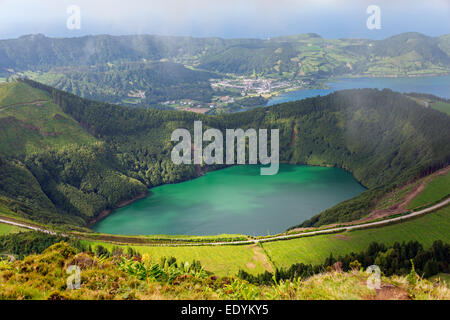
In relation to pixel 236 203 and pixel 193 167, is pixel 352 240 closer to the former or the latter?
pixel 236 203

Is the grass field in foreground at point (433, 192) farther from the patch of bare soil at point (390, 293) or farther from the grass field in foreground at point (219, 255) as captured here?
the patch of bare soil at point (390, 293)

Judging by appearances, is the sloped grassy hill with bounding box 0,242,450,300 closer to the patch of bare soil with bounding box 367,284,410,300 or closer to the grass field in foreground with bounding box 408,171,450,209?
the patch of bare soil with bounding box 367,284,410,300

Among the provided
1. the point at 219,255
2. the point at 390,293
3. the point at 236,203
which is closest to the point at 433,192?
the point at 236,203

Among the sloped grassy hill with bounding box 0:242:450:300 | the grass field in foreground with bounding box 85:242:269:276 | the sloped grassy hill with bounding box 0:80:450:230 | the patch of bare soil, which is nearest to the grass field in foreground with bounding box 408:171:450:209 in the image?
the sloped grassy hill with bounding box 0:80:450:230

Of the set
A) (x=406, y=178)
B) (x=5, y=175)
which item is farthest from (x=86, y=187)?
(x=406, y=178)

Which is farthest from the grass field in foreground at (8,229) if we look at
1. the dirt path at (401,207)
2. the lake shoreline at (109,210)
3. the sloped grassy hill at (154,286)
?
the dirt path at (401,207)
